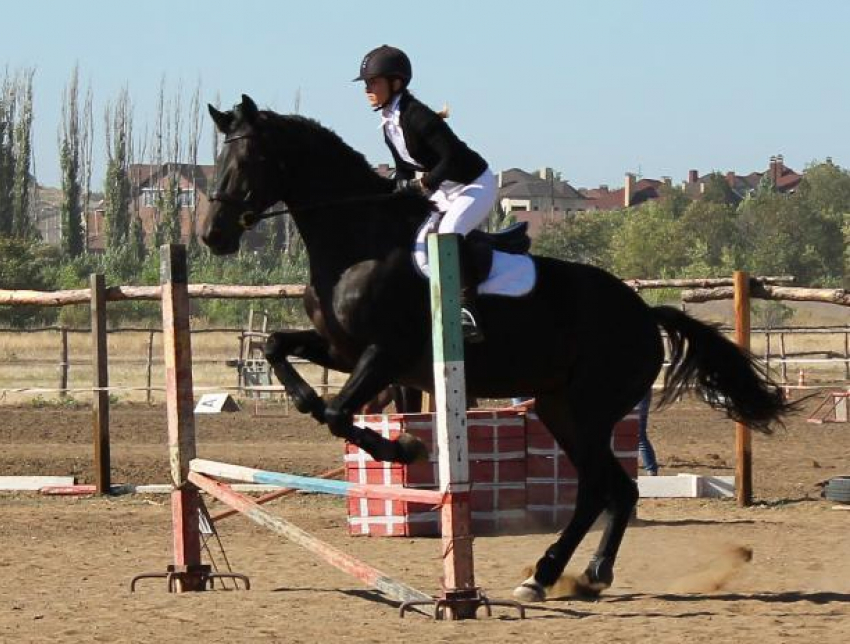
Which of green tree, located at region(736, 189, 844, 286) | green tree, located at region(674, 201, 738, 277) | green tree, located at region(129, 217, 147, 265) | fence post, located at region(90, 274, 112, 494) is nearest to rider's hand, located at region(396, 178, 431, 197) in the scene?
fence post, located at region(90, 274, 112, 494)

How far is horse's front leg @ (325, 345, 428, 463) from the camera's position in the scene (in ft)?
23.1

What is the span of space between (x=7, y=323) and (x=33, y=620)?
3492 centimetres

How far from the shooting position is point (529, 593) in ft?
24.2

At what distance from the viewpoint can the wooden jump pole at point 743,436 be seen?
1181 centimetres

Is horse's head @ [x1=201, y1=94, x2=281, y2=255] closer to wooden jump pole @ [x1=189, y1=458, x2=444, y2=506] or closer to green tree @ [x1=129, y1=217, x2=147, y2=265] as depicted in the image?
wooden jump pole @ [x1=189, y1=458, x2=444, y2=506]

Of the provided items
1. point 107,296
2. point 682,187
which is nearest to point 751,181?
point 682,187

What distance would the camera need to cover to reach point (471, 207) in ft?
24.6

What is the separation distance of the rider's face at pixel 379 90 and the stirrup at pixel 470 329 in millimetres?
1065

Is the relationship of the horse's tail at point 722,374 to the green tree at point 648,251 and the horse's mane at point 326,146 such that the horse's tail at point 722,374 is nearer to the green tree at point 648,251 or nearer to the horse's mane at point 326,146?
the horse's mane at point 326,146

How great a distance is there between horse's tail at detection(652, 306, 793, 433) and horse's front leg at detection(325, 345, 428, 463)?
2069mm

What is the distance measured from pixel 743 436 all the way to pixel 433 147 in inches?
212

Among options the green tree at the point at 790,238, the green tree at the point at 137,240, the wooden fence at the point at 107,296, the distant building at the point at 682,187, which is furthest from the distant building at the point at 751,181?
the wooden fence at the point at 107,296

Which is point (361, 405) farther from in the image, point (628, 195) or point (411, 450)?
point (628, 195)

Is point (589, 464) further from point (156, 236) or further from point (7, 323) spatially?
point (156, 236)
